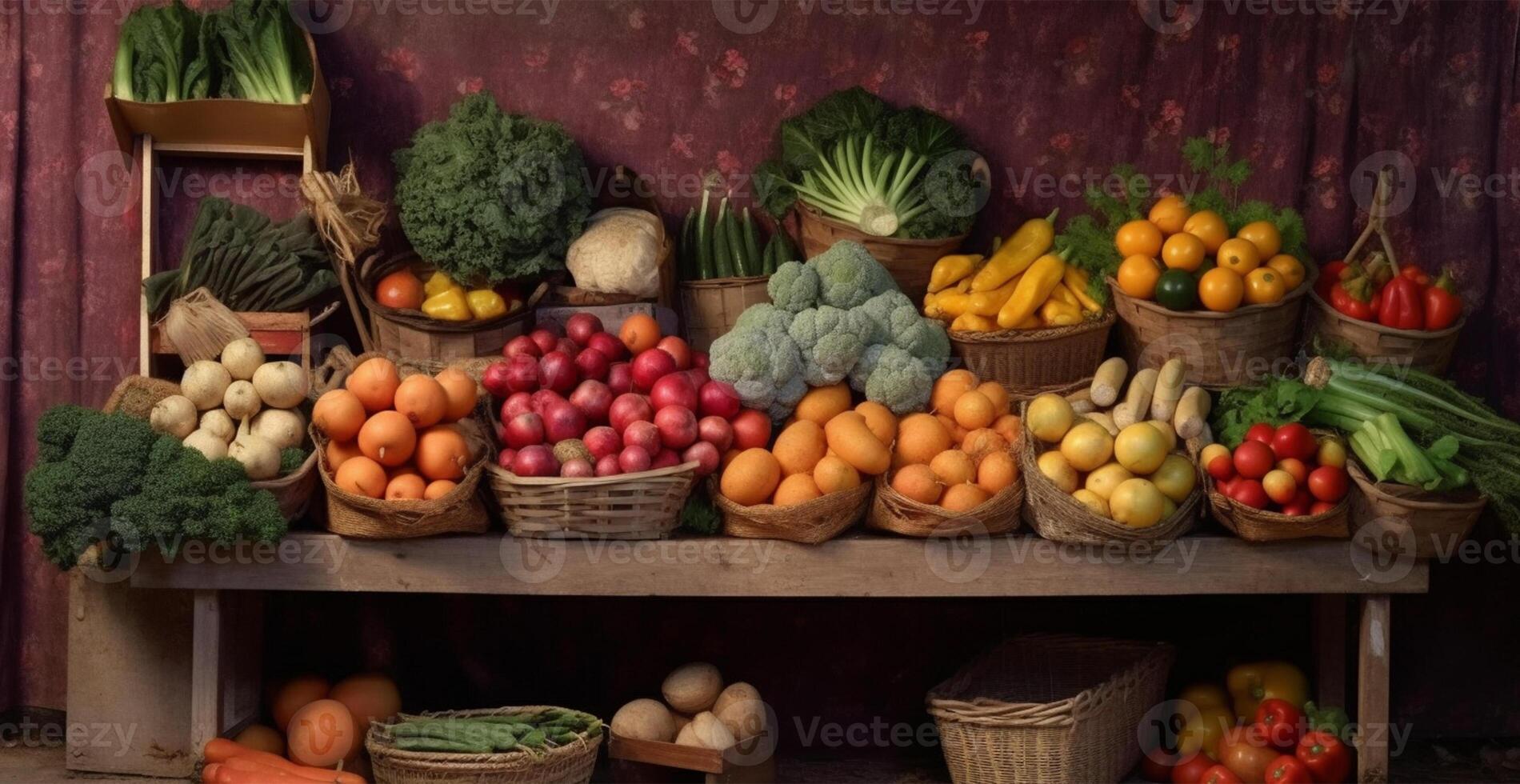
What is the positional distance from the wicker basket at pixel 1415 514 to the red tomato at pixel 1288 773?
24.2 inches

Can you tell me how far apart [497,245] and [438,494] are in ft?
2.67

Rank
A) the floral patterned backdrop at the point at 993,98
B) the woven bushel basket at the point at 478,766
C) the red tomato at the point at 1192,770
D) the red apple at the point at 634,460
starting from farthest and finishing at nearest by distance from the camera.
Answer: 1. the floral patterned backdrop at the point at 993,98
2. the red tomato at the point at 1192,770
3. the red apple at the point at 634,460
4. the woven bushel basket at the point at 478,766

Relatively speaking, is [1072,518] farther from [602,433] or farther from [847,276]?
[602,433]

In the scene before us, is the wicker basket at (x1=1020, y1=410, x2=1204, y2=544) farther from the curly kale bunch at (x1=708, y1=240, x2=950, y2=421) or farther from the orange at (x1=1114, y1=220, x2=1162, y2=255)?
the orange at (x1=1114, y1=220, x2=1162, y2=255)

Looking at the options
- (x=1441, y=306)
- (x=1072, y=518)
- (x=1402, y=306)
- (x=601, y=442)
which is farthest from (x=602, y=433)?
(x=1441, y=306)

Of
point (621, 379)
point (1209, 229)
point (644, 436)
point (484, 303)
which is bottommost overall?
point (644, 436)

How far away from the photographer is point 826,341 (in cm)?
391

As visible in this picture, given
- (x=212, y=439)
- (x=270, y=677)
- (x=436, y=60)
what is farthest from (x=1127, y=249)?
(x=270, y=677)

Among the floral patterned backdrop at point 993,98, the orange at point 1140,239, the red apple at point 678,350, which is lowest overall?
the red apple at point 678,350

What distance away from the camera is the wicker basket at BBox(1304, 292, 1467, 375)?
13.3 ft

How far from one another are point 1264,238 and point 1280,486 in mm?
817

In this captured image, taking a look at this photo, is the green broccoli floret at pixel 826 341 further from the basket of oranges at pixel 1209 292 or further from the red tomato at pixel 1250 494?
the red tomato at pixel 1250 494

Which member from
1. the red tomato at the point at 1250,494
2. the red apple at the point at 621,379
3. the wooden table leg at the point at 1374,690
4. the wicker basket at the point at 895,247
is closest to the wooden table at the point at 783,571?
the wooden table leg at the point at 1374,690

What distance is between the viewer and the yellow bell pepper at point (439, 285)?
13.9 ft
